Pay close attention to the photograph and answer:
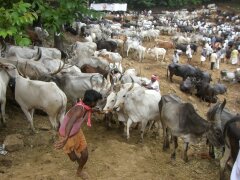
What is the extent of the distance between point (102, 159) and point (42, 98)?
6.68 feet

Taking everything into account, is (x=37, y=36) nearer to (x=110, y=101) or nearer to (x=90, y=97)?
(x=110, y=101)

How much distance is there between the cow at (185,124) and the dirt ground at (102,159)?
569mm

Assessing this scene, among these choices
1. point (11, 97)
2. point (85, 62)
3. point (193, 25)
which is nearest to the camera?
point (11, 97)

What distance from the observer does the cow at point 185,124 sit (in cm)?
943

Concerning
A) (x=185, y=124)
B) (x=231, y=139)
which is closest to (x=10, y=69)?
(x=185, y=124)

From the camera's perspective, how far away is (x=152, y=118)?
432 inches

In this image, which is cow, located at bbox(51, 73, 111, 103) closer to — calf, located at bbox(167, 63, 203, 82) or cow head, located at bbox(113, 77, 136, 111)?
cow head, located at bbox(113, 77, 136, 111)

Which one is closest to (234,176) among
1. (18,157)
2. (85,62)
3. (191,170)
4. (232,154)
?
(232,154)

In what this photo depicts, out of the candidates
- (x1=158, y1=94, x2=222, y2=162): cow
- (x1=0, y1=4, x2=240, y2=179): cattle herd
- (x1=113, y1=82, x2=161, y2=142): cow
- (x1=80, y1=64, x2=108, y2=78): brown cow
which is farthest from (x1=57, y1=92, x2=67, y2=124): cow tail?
(x1=80, y1=64, x2=108, y2=78): brown cow

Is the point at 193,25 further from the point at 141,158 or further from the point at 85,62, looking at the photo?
the point at 141,158

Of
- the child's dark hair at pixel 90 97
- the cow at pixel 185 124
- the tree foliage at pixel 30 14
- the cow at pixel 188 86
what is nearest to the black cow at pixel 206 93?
the cow at pixel 188 86

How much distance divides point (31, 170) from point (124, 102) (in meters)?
3.47

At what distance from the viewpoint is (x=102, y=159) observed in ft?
30.2

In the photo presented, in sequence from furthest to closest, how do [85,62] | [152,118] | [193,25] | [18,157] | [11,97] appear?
[193,25] → [85,62] → [11,97] → [152,118] → [18,157]
